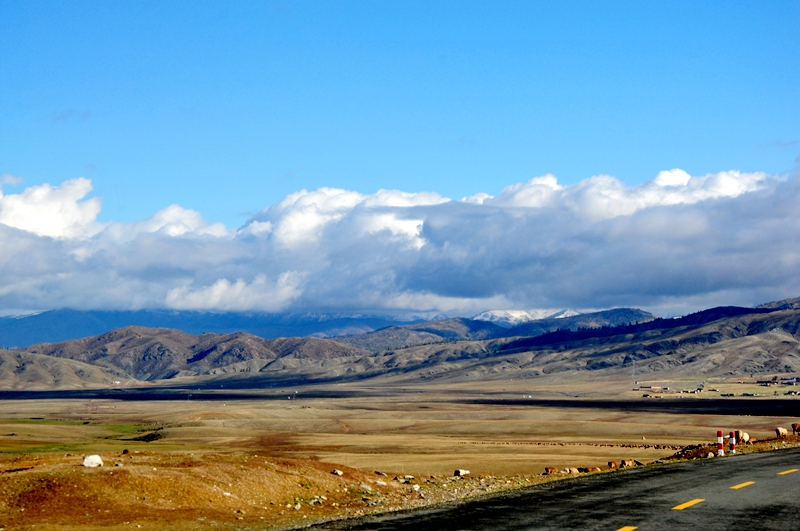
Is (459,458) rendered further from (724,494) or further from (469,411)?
(469,411)

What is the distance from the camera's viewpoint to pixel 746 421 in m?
120

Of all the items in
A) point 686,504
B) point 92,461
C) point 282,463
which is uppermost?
point 92,461

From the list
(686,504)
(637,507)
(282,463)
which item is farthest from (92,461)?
(686,504)

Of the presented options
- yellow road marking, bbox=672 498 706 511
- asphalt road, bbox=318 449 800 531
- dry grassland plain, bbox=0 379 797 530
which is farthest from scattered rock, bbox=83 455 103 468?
yellow road marking, bbox=672 498 706 511

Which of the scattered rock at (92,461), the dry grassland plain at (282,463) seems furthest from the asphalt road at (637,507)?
the scattered rock at (92,461)

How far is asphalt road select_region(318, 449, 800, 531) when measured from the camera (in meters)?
17.7

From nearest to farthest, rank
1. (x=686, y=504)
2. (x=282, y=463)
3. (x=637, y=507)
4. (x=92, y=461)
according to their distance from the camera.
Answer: (x=637, y=507)
(x=686, y=504)
(x=92, y=461)
(x=282, y=463)

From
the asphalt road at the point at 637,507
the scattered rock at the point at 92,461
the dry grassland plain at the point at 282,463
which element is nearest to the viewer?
the asphalt road at the point at 637,507

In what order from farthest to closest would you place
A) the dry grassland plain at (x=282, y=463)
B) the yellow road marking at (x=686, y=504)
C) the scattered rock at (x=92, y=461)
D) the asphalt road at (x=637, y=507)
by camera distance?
the scattered rock at (x=92, y=461) → the dry grassland plain at (x=282, y=463) → the yellow road marking at (x=686, y=504) → the asphalt road at (x=637, y=507)

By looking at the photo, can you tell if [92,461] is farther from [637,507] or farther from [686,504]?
[686,504]

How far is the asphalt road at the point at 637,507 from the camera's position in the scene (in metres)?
17.7

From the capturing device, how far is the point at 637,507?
64.8 feet

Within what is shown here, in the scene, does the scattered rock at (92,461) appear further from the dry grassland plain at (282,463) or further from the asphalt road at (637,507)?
the asphalt road at (637,507)

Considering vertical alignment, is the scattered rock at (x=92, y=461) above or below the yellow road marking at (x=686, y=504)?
above
